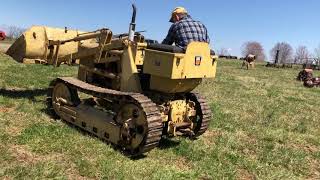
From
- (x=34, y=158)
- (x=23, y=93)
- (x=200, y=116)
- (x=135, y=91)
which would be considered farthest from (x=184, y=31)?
(x=23, y=93)

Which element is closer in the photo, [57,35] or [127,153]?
[127,153]

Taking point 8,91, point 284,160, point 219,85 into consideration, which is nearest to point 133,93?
point 284,160

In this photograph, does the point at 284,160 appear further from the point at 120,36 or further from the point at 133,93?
the point at 120,36

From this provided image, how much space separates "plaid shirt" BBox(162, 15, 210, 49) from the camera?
905 cm

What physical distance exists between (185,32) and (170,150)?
239cm

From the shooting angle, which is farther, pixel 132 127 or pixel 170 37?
pixel 170 37

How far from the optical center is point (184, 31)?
907 cm

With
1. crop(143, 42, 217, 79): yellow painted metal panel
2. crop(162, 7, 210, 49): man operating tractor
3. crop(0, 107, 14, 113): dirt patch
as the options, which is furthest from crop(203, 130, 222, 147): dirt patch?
crop(0, 107, 14, 113): dirt patch

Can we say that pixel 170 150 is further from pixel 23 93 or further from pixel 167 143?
pixel 23 93

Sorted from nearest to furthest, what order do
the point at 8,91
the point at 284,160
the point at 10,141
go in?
the point at 10,141, the point at 284,160, the point at 8,91

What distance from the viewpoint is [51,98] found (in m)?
10.9

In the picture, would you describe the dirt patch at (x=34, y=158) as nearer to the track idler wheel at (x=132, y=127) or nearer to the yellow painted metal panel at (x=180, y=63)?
the track idler wheel at (x=132, y=127)

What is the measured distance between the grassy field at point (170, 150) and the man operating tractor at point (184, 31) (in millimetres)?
2179

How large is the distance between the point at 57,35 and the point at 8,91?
2549 millimetres
